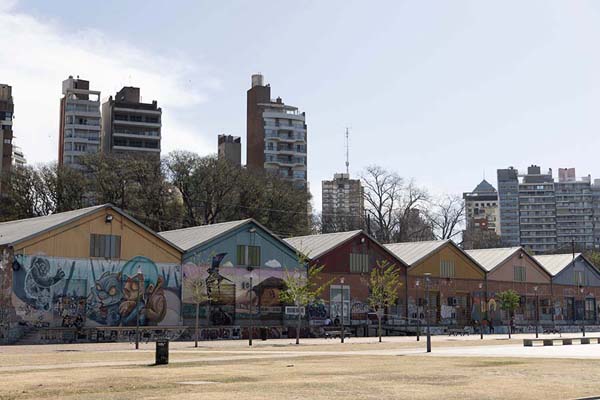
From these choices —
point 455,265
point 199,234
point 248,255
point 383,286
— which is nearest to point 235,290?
point 248,255

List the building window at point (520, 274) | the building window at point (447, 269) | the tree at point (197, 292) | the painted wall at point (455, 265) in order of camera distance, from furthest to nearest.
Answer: the building window at point (520, 274), the building window at point (447, 269), the painted wall at point (455, 265), the tree at point (197, 292)

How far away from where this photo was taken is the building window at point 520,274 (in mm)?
97625

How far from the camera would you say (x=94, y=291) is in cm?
6144

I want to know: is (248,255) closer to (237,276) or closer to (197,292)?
(237,276)

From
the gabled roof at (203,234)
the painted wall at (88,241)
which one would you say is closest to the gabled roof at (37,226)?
the painted wall at (88,241)

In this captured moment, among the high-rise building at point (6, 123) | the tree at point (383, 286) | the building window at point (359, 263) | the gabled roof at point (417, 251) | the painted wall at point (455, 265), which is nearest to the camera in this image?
the tree at point (383, 286)

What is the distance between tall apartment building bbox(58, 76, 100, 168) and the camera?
505ft

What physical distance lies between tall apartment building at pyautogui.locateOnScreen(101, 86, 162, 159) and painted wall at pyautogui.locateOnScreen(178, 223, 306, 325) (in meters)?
81.7

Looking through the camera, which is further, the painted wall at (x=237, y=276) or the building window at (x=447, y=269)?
the building window at (x=447, y=269)

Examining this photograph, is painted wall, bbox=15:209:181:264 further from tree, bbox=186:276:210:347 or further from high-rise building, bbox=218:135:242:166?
high-rise building, bbox=218:135:242:166

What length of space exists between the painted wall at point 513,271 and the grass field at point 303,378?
62.2 metres

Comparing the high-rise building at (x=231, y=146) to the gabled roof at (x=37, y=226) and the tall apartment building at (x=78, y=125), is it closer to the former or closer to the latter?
the tall apartment building at (x=78, y=125)

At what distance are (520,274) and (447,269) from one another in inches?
559

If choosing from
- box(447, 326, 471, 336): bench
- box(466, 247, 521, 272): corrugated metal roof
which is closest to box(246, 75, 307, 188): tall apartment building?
box(466, 247, 521, 272): corrugated metal roof
